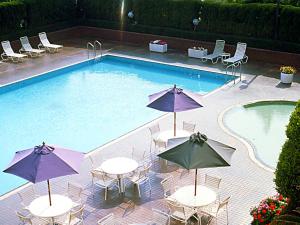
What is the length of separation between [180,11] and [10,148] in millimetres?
14874

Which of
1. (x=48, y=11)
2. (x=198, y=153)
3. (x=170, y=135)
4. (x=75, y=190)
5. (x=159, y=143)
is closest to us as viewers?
(x=198, y=153)

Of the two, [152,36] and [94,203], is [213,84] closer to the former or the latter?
[152,36]

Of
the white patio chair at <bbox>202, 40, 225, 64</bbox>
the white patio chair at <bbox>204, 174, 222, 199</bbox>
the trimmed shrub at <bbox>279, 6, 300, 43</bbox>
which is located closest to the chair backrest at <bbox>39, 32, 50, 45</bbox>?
the white patio chair at <bbox>202, 40, 225, 64</bbox>

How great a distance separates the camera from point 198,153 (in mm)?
10594

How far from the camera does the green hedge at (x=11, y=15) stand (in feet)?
86.6

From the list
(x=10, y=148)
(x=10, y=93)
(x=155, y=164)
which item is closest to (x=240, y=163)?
(x=155, y=164)

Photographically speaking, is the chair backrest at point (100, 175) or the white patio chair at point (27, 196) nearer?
the white patio chair at point (27, 196)

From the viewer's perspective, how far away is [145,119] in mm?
18516

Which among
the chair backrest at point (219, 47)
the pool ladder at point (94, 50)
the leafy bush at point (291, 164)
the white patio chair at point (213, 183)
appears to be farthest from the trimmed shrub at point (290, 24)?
the leafy bush at point (291, 164)

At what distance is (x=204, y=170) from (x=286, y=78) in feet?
30.2

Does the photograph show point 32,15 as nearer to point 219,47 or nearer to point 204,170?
point 219,47

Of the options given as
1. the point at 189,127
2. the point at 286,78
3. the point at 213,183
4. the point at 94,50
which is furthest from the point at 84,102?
the point at 213,183

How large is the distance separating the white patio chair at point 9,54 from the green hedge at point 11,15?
154 cm

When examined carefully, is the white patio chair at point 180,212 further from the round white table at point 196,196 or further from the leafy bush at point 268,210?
the leafy bush at point 268,210
